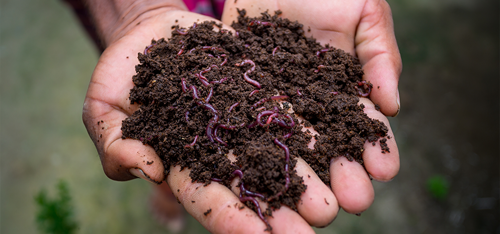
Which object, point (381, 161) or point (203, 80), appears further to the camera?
point (203, 80)

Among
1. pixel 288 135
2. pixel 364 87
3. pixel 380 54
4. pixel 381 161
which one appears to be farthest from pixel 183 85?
pixel 380 54

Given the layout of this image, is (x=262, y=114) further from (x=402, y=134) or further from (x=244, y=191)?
(x=402, y=134)

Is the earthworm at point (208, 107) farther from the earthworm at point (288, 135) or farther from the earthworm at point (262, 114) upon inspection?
the earthworm at point (288, 135)

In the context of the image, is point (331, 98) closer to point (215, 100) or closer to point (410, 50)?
point (215, 100)

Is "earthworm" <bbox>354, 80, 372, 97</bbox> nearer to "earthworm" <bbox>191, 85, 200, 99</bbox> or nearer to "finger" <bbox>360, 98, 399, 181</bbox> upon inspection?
"finger" <bbox>360, 98, 399, 181</bbox>

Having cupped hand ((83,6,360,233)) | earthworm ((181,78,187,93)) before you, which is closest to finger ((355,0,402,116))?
cupped hand ((83,6,360,233))

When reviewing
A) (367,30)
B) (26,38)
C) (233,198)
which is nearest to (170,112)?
(233,198)
